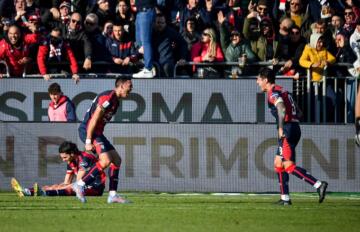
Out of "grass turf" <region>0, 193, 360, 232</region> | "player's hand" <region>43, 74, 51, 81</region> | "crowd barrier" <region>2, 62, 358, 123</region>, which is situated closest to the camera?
"grass turf" <region>0, 193, 360, 232</region>

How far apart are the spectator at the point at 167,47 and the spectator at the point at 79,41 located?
124 centimetres

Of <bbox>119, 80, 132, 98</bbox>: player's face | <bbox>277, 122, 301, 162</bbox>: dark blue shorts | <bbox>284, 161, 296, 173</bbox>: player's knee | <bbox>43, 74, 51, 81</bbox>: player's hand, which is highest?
<bbox>43, 74, 51, 81</bbox>: player's hand

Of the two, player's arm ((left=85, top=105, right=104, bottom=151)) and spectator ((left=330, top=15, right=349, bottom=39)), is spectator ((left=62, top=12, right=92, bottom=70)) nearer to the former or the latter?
player's arm ((left=85, top=105, right=104, bottom=151))

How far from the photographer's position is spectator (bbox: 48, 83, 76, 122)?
862 inches

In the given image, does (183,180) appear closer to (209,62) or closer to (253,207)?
(209,62)

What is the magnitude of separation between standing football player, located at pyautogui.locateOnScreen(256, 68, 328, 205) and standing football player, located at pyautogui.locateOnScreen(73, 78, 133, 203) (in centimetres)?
202

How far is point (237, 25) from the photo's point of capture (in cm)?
2352

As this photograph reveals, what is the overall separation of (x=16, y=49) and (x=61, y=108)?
1349 mm

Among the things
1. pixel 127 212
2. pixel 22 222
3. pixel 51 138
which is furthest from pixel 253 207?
pixel 51 138

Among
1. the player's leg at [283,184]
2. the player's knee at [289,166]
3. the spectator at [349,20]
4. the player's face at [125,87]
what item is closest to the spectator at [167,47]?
the spectator at [349,20]

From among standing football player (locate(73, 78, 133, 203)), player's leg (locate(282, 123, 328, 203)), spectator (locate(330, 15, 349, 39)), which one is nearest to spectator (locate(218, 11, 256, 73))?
spectator (locate(330, 15, 349, 39))

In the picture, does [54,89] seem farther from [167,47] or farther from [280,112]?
[280,112]

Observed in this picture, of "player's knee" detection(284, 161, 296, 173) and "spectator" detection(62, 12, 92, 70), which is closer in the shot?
"player's knee" detection(284, 161, 296, 173)

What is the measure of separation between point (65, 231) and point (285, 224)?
8.76 feet
